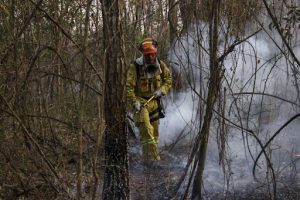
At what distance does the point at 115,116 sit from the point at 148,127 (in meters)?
2.00

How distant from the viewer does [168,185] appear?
6.66m

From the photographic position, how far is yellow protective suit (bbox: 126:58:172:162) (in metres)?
7.21

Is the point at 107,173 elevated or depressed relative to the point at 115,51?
depressed

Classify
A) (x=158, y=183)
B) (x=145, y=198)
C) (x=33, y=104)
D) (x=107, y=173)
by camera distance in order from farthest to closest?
1. (x=158, y=183)
2. (x=145, y=198)
3. (x=107, y=173)
4. (x=33, y=104)

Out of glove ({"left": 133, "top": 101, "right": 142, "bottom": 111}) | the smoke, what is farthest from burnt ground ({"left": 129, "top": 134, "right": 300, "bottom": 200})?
glove ({"left": 133, "top": 101, "right": 142, "bottom": 111})

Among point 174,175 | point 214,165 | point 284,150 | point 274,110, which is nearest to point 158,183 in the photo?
point 174,175

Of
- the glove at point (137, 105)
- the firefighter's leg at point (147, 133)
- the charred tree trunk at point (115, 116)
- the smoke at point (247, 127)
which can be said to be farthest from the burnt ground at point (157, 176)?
the glove at point (137, 105)

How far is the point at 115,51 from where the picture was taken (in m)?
5.23

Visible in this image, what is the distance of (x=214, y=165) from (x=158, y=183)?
974 mm

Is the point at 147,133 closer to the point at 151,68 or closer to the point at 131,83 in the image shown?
the point at 131,83

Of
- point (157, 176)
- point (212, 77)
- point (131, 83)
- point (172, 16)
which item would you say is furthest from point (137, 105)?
point (212, 77)

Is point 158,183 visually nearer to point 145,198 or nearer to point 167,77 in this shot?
point 145,198

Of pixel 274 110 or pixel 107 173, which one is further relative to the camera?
pixel 274 110

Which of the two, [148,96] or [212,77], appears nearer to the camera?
[212,77]
